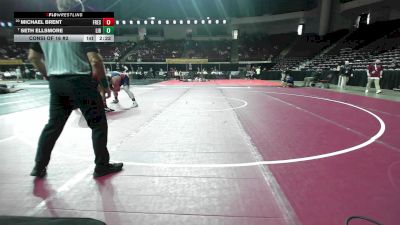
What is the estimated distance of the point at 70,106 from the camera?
333cm

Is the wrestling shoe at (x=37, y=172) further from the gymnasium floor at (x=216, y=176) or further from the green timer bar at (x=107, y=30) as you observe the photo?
the green timer bar at (x=107, y=30)

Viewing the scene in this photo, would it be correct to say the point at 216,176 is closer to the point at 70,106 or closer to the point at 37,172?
the point at 70,106

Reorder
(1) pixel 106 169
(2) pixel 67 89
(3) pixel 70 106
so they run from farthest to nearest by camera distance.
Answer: (1) pixel 106 169 → (3) pixel 70 106 → (2) pixel 67 89

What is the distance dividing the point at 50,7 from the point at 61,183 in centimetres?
209

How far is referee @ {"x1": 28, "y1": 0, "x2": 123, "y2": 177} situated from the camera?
3219mm

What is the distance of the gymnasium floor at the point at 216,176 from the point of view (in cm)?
254

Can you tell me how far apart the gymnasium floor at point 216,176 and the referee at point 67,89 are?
369 mm

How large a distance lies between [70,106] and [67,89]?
9.0 inches

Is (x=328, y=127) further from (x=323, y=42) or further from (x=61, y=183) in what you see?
(x=323, y=42)

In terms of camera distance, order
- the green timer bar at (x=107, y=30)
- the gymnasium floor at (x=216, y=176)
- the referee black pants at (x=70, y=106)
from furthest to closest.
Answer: the green timer bar at (x=107, y=30) < the referee black pants at (x=70, y=106) < the gymnasium floor at (x=216, y=176)
